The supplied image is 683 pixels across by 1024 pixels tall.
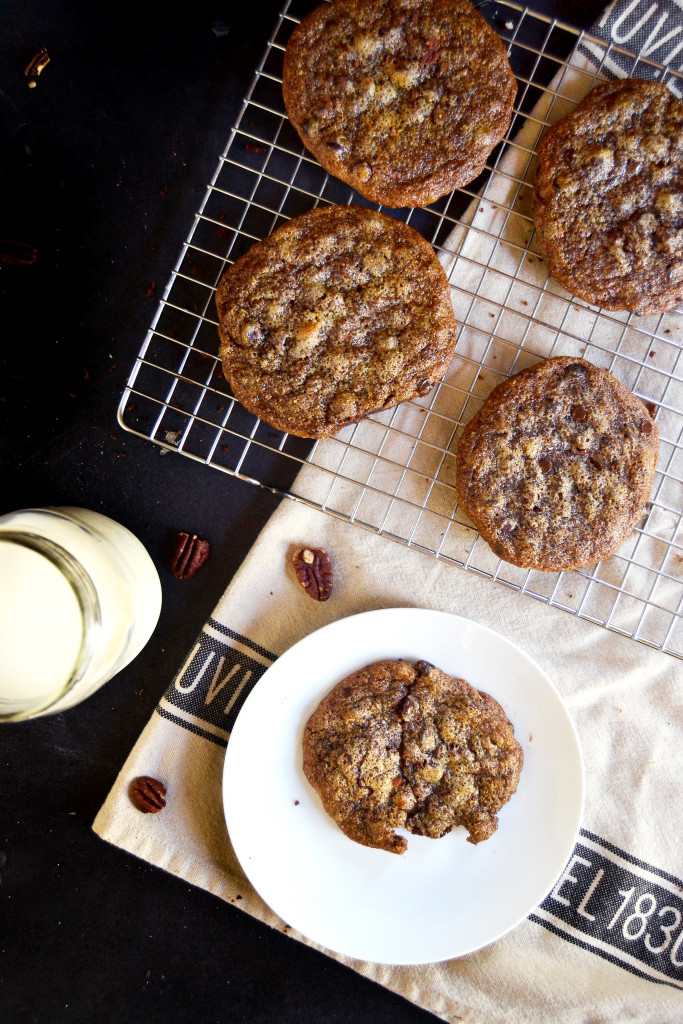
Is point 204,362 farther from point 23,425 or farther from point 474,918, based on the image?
point 474,918

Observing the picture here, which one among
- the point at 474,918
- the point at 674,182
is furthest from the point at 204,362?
the point at 474,918

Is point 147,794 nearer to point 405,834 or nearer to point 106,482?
point 405,834

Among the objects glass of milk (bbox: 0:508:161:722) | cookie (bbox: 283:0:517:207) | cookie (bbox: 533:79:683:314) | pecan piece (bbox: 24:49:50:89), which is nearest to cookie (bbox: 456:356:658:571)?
cookie (bbox: 533:79:683:314)

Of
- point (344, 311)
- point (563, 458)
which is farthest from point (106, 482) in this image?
point (563, 458)

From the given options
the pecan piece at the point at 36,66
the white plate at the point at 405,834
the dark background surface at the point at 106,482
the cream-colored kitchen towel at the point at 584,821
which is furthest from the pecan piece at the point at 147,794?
the pecan piece at the point at 36,66

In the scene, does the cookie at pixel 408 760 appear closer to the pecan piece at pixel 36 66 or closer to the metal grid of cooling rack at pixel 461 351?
the metal grid of cooling rack at pixel 461 351

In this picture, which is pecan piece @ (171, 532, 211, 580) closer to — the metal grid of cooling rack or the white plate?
the metal grid of cooling rack
